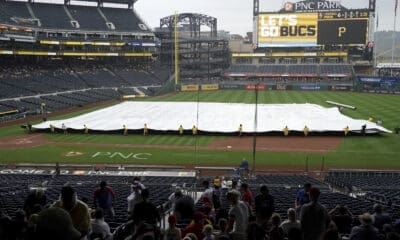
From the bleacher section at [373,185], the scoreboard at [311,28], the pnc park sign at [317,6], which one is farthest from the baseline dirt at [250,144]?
the pnc park sign at [317,6]

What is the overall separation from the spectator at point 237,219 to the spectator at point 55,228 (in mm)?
3311

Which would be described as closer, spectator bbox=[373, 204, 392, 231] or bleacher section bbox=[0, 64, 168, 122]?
spectator bbox=[373, 204, 392, 231]

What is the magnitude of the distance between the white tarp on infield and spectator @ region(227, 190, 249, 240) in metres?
31.1

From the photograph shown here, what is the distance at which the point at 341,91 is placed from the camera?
85.2 metres

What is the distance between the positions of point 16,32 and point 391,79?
Result: 70.0 meters

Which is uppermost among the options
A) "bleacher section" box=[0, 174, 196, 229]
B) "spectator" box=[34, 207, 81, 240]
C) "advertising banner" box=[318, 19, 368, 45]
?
"advertising banner" box=[318, 19, 368, 45]

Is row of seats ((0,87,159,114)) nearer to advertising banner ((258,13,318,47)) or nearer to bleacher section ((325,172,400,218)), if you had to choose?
advertising banner ((258,13,318,47))

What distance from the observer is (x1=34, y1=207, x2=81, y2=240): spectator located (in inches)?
203

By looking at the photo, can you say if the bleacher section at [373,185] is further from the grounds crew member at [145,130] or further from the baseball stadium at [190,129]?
the grounds crew member at [145,130]

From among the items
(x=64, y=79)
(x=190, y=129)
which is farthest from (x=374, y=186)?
(x=64, y=79)

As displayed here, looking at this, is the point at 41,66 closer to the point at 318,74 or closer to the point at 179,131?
the point at 179,131

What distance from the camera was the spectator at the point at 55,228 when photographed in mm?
5156

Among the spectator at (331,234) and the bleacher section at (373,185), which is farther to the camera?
the bleacher section at (373,185)

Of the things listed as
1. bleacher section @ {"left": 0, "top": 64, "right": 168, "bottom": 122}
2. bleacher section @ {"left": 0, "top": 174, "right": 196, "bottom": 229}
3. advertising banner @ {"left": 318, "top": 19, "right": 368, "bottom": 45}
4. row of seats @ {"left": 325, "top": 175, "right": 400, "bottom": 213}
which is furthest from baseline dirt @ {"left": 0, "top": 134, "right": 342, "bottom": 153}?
advertising banner @ {"left": 318, "top": 19, "right": 368, "bottom": 45}
